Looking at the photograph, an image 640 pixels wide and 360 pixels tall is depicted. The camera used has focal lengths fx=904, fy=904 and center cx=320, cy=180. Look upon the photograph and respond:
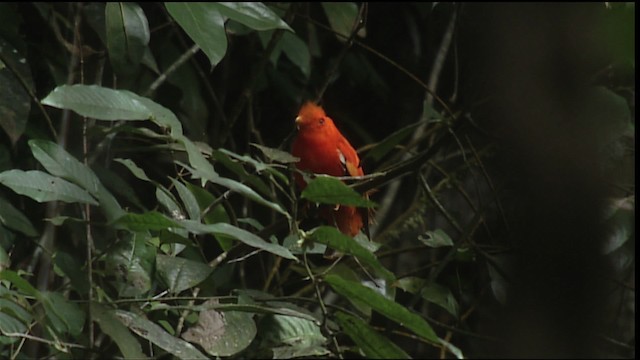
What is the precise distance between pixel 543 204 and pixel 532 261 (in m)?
0.02

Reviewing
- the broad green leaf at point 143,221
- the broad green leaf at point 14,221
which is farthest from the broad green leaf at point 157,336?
the broad green leaf at point 14,221

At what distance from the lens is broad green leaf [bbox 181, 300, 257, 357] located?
1.13 meters

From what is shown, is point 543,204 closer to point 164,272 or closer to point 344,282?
point 344,282

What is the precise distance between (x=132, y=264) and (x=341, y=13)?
1.05 m

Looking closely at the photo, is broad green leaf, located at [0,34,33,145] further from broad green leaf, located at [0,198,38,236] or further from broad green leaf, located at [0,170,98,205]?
broad green leaf, located at [0,170,98,205]

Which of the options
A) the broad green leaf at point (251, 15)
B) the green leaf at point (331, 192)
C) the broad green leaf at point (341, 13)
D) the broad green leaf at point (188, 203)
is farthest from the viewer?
the broad green leaf at point (341, 13)

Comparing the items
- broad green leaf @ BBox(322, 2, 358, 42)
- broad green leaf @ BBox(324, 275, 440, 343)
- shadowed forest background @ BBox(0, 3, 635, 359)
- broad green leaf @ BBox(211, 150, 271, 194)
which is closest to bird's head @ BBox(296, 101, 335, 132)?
shadowed forest background @ BBox(0, 3, 635, 359)

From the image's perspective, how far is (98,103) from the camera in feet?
3.80

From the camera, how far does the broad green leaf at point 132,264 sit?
1.15 m

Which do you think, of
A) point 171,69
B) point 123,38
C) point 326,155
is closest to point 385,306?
point 123,38

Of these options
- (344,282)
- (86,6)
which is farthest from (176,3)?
(86,6)

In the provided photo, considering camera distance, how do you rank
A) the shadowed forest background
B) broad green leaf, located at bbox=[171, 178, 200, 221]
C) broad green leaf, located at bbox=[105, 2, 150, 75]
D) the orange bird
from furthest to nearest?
the orange bird, broad green leaf, located at bbox=[105, 2, 150, 75], broad green leaf, located at bbox=[171, 178, 200, 221], the shadowed forest background

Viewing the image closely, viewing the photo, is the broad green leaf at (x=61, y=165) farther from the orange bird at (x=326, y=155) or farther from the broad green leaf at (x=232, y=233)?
the orange bird at (x=326, y=155)

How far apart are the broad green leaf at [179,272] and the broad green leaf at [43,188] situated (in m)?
0.12
